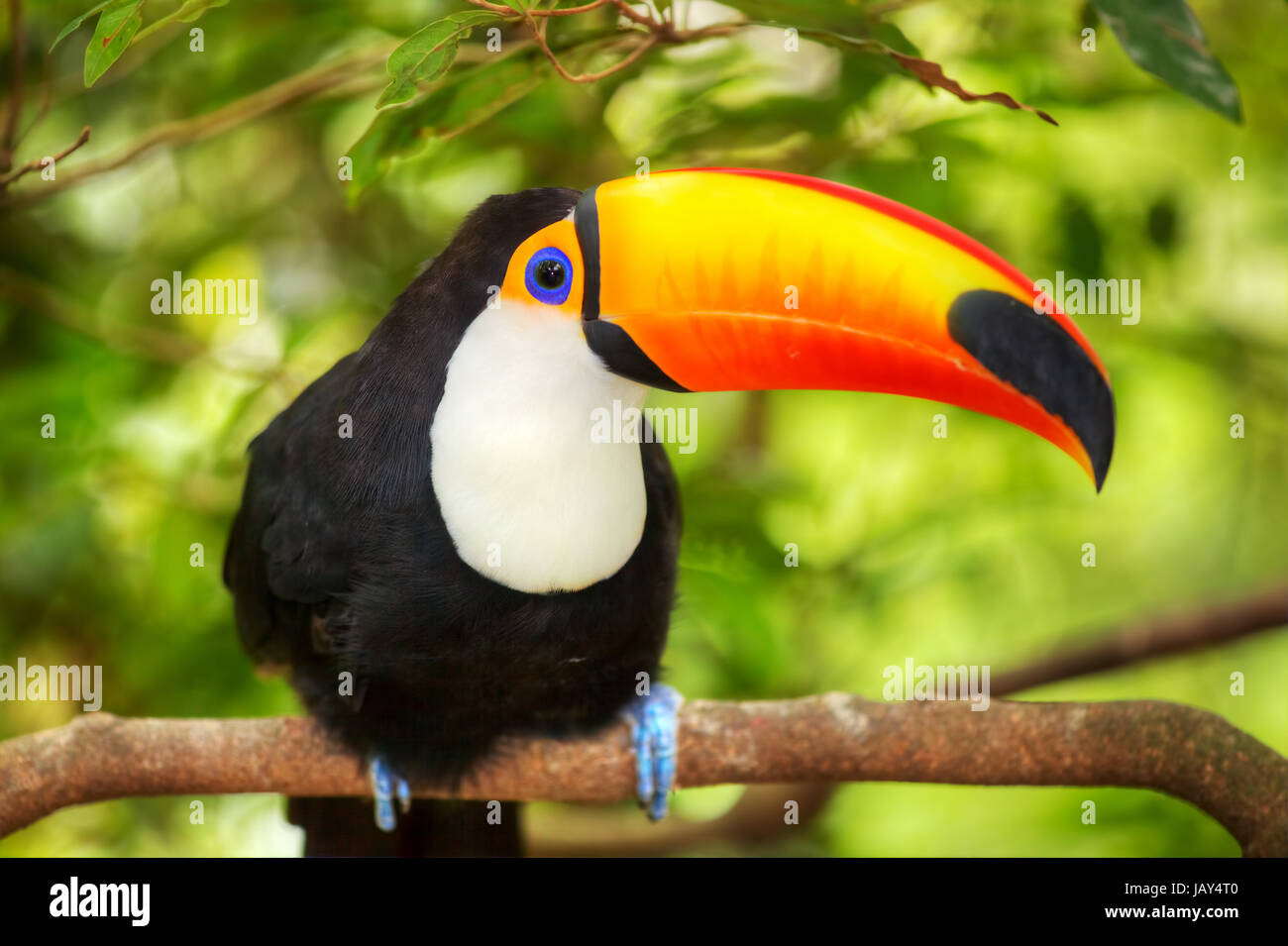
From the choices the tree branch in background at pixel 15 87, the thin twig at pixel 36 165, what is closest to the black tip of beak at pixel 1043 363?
the thin twig at pixel 36 165

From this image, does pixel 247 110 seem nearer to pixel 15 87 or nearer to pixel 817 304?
pixel 15 87

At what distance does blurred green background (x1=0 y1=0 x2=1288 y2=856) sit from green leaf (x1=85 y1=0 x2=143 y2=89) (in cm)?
69

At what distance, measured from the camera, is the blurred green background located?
3.03m

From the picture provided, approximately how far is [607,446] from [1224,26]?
2.44 meters

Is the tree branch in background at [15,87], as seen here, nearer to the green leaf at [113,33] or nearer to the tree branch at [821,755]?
the green leaf at [113,33]

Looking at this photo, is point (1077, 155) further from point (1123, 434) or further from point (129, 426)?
point (129, 426)

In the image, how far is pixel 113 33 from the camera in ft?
5.74

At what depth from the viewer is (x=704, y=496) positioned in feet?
10.2

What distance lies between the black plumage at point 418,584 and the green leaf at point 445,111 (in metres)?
0.18

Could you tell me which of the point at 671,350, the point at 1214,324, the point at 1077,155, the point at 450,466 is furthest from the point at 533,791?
the point at 1077,155

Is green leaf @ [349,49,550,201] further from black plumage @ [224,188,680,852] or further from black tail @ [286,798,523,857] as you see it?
black tail @ [286,798,523,857]

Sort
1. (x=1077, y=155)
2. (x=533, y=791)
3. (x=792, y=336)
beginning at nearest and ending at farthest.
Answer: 1. (x=792, y=336)
2. (x=533, y=791)
3. (x=1077, y=155)

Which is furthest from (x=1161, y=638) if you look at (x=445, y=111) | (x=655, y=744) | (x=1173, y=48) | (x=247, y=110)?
(x=247, y=110)

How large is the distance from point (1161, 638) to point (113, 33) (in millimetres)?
2813
